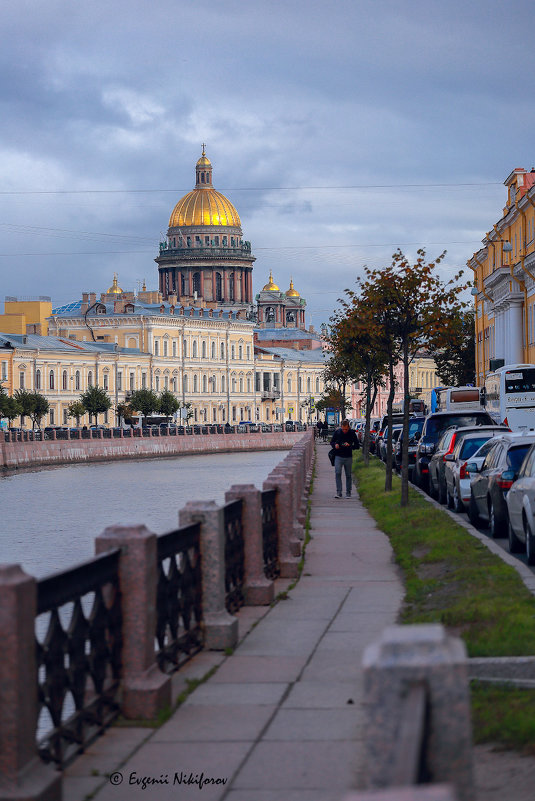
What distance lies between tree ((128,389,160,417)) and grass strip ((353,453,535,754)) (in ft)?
343

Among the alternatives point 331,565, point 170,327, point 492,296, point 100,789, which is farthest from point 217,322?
point 100,789

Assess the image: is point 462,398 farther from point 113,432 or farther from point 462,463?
point 113,432

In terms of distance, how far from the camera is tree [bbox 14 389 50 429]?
Answer: 4158 inches

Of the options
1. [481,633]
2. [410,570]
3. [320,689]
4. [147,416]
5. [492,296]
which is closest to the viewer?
[320,689]

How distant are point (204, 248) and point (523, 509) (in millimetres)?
179106

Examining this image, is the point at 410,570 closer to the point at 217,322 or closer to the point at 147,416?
the point at 147,416

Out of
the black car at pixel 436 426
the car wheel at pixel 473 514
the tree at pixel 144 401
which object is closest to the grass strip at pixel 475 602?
the car wheel at pixel 473 514

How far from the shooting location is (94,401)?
384ft

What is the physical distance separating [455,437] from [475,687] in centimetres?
1950

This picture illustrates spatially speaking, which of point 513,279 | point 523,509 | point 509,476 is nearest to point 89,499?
point 513,279

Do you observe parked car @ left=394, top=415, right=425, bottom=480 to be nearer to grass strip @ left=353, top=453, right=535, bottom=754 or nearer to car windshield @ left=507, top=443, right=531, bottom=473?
grass strip @ left=353, top=453, right=535, bottom=754

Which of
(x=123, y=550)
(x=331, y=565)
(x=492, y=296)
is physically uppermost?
(x=492, y=296)

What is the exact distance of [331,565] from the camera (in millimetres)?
16172

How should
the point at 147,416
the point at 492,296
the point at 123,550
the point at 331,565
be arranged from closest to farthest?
the point at 123,550 < the point at 331,565 < the point at 492,296 < the point at 147,416
